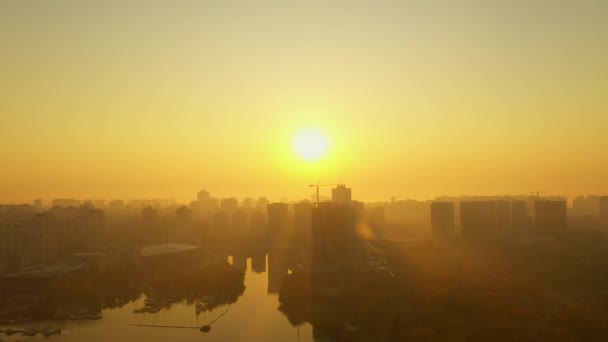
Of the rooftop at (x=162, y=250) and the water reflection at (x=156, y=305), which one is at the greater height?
the rooftop at (x=162, y=250)

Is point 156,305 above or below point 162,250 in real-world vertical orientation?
below

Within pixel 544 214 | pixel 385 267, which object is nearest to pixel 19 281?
pixel 385 267

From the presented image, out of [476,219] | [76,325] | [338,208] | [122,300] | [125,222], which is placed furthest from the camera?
[125,222]

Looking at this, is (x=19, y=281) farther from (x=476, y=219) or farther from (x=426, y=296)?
(x=476, y=219)

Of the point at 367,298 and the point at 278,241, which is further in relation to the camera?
the point at 278,241

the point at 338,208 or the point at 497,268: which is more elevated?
the point at 338,208

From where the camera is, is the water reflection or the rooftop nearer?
the water reflection

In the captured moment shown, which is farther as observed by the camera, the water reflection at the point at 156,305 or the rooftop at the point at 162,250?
the rooftop at the point at 162,250

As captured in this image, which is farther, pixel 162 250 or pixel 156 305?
pixel 162 250

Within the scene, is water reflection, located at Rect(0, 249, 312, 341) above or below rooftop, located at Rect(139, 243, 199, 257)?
below

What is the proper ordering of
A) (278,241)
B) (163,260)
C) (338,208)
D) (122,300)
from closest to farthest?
(122,300)
(338,208)
(163,260)
(278,241)
